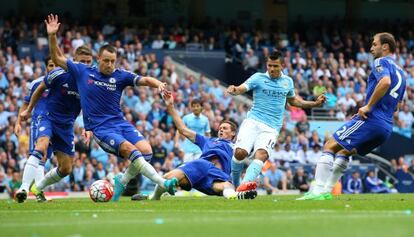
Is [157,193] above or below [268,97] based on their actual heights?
below

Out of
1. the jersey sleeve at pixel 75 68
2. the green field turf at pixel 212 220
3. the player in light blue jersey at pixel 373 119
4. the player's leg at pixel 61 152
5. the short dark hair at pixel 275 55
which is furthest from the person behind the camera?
the short dark hair at pixel 275 55

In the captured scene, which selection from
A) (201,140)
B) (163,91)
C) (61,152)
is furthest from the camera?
(201,140)

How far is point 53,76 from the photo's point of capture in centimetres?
1645

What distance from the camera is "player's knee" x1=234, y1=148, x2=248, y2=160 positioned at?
17.5 metres

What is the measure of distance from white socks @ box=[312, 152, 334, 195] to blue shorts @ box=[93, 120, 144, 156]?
2.78 m

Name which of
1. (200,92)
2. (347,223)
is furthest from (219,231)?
(200,92)

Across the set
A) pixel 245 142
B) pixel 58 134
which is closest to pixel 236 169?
pixel 245 142

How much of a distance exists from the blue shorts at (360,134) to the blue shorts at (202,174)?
6.91ft

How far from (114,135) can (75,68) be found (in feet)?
3.98

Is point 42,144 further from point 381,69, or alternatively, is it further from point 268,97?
point 381,69

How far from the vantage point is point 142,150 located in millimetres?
15805

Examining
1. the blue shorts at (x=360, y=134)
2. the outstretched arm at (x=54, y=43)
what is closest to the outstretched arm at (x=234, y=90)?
the blue shorts at (x=360, y=134)

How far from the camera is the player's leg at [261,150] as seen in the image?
16594 millimetres

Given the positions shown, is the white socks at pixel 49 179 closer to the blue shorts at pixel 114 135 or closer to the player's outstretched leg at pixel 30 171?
the player's outstretched leg at pixel 30 171
